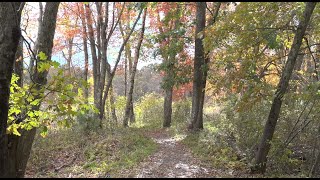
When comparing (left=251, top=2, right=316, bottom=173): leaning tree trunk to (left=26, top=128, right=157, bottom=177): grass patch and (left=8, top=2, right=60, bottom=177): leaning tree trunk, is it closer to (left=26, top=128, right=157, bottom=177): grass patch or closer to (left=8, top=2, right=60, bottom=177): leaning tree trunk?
(left=26, top=128, right=157, bottom=177): grass patch

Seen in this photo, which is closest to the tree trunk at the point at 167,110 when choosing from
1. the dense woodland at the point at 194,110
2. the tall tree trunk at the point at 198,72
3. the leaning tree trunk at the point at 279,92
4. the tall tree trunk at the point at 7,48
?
the dense woodland at the point at 194,110

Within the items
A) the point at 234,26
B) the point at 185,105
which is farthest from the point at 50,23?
the point at 185,105

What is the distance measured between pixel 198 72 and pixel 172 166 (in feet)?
19.7

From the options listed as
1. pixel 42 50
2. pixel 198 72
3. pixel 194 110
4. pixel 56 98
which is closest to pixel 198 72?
pixel 198 72

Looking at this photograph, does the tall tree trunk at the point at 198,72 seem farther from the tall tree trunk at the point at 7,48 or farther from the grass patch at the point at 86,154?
the tall tree trunk at the point at 7,48

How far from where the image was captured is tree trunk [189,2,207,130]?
1411 centimetres

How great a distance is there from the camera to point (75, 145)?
11.8 meters

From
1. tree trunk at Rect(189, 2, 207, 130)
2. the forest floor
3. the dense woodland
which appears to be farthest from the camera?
tree trunk at Rect(189, 2, 207, 130)

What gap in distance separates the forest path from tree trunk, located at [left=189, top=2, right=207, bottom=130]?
9.51 feet

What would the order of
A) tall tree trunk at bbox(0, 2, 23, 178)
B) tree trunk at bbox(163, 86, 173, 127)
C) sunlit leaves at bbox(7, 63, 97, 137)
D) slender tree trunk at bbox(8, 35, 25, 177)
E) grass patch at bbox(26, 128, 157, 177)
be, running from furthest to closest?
1. tree trunk at bbox(163, 86, 173, 127)
2. grass patch at bbox(26, 128, 157, 177)
3. slender tree trunk at bbox(8, 35, 25, 177)
4. sunlit leaves at bbox(7, 63, 97, 137)
5. tall tree trunk at bbox(0, 2, 23, 178)

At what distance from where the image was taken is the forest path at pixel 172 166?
826cm

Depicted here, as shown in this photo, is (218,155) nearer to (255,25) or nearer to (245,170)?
(245,170)

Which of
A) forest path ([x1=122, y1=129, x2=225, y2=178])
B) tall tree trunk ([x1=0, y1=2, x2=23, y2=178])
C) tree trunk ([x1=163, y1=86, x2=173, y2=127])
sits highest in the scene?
tall tree trunk ([x1=0, y1=2, x2=23, y2=178])

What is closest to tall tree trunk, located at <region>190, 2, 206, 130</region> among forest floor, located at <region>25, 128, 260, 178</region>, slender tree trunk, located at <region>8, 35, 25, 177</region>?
forest floor, located at <region>25, 128, 260, 178</region>
